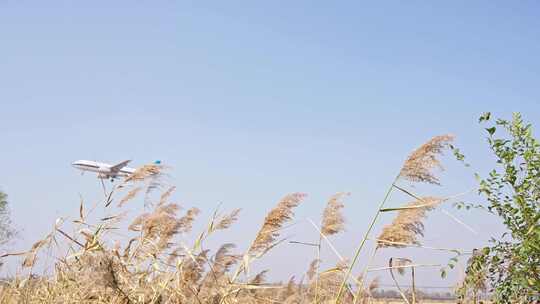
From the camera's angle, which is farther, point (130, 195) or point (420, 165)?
point (130, 195)

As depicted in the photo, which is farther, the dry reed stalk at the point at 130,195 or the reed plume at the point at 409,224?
the dry reed stalk at the point at 130,195

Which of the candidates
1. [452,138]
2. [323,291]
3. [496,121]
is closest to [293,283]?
[323,291]

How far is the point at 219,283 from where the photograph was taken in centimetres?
299

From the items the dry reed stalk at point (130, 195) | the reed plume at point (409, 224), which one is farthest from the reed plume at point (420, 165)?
the dry reed stalk at point (130, 195)

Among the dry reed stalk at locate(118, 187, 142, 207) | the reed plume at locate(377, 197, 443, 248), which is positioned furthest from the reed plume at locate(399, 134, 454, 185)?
the dry reed stalk at locate(118, 187, 142, 207)

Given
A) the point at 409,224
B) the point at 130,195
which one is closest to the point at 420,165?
the point at 409,224

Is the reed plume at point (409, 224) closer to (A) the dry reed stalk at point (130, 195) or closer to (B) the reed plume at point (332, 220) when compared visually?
(B) the reed plume at point (332, 220)

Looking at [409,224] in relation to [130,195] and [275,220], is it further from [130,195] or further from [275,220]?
[130,195]

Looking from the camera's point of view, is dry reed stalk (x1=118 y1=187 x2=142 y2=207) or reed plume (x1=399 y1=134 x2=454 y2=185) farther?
dry reed stalk (x1=118 y1=187 x2=142 y2=207)

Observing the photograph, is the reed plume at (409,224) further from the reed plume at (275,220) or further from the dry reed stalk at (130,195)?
the dry reed stalk at (130,195)

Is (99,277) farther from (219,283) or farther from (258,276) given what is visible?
(258,276)

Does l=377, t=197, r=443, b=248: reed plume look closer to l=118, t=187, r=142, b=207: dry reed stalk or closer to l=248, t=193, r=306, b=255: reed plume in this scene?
l=248, t=193, r=306, b=255: reed plume

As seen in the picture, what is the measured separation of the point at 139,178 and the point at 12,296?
150 cm

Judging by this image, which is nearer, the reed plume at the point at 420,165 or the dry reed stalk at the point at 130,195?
the reed plume at the point at 420,165
